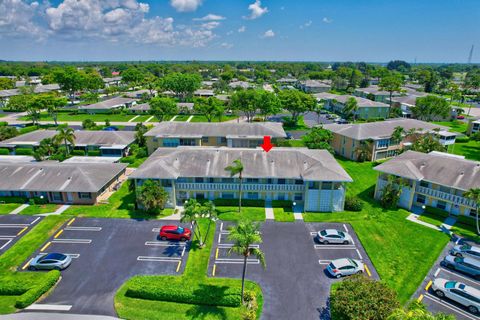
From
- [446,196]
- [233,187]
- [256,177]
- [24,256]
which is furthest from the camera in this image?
[233,187]

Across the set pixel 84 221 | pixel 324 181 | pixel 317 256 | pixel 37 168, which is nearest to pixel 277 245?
pixel 317 256

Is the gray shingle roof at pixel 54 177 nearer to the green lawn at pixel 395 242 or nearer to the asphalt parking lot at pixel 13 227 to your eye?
the asphalt parking lot at pixel 13 227

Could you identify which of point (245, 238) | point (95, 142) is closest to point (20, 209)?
point (95, 142)

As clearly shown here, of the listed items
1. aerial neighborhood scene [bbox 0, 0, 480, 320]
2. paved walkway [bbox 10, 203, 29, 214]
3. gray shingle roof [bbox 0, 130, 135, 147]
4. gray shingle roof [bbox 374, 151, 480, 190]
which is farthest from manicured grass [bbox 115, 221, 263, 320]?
gray shingle roof [bbox 0, 130, 135, 147]

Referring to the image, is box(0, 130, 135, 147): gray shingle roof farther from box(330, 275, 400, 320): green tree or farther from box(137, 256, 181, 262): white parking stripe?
box(330, 275, 400, 320): green tree

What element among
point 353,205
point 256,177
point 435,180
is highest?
point 435,180

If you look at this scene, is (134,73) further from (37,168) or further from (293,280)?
(293,280)

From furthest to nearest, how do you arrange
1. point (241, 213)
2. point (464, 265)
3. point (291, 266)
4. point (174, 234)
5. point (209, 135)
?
1. point (209, 135)
2. point (241, 213)
3. point (174, 234)
4. point (291, 266)
5. point (464, 265)

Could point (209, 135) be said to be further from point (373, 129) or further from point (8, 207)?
point (8, 207)
